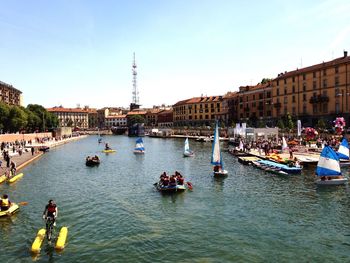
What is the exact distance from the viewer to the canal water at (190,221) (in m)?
20.8

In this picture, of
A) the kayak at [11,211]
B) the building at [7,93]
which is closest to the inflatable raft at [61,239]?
the kayak at [11,211]

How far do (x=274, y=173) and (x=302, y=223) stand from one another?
2294 cm

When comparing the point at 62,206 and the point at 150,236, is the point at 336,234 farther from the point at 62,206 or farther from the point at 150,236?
the point at 62,206

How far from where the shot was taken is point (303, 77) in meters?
114

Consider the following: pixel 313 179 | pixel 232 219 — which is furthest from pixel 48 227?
pixel 313 179

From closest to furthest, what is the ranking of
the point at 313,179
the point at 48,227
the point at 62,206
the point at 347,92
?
the point at 48,227
the point at 62,206
the point at 313,179
the point at 347,92

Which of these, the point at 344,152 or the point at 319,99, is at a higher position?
the point at 319,99

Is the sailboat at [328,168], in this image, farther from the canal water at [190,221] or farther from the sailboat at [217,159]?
the sailboat at [217,159]

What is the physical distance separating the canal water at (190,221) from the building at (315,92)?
65.0 meters

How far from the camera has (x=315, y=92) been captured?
109m

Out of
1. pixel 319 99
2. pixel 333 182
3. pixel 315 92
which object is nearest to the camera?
pixel 333 182

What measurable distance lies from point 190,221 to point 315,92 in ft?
313

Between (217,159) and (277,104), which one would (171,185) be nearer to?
(217,159)

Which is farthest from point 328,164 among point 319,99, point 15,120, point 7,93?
point 7,93
